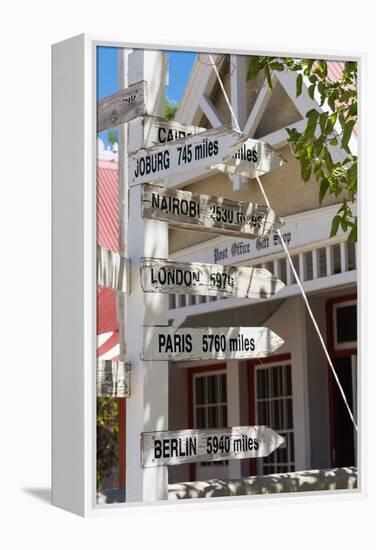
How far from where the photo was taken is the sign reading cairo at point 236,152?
25.2 ft

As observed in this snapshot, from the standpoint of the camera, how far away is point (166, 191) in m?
7.71

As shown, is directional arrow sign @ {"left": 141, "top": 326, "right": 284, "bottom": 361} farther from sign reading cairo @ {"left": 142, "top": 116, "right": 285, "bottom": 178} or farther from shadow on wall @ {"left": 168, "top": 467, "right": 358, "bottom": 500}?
sign reading cairo @ {"left": 142, "top": 116, "right": 285, "bottom": 178}

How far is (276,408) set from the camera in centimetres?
1376

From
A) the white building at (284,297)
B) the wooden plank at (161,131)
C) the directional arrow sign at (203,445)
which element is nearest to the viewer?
the directional arrow sign at (203,445)

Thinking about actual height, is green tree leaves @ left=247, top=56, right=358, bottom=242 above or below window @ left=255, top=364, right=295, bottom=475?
above

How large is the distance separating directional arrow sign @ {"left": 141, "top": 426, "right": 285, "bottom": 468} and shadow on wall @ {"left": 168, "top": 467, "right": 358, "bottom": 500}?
41 cm

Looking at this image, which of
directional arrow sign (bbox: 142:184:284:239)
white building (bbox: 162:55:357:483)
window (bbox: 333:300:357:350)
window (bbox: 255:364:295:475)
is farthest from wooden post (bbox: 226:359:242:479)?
directional arrow sign (bbox: 142:184:284:239)

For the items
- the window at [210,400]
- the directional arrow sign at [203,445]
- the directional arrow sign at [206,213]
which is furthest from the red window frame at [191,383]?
the directional arrow sign at [203,445]

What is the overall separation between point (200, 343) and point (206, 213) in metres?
0.86

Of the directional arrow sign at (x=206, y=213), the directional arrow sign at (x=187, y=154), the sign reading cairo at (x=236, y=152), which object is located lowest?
→ the directional arrow sign at (x=206, y=213)

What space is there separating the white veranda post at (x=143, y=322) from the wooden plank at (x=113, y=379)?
2.4 inches

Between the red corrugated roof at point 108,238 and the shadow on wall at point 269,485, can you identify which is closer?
the shadow on wall at point 269,485

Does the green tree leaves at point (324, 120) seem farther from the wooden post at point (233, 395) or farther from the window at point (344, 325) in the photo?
the wooden post at point (233, 395)

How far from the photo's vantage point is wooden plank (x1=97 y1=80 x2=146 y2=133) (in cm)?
770
